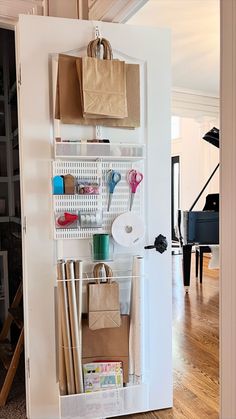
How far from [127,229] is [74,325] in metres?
0.56

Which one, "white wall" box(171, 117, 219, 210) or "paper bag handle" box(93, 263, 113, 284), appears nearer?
"paper bag handle" box(93, 263, 113, 284)

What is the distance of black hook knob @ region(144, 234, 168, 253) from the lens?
2.15 meters

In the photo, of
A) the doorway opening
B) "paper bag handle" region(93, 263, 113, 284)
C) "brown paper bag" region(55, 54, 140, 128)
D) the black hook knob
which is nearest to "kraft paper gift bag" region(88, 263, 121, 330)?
"paper bag handle" region(93, 263, 113, 284)

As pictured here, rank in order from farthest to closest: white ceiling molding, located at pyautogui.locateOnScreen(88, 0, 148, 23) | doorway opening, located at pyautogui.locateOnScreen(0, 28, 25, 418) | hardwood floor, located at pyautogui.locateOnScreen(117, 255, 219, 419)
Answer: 1. doorway opening, located at pyautogui.locateOnScreen(0, 28, 25, 418)
2. hardwood floor, located at pyautogui.locateOnScreen(117, 255, 219, 419)
3. white ceiling molding, located at pyautogui.locateOnScreen(88, 0, 148, 23)

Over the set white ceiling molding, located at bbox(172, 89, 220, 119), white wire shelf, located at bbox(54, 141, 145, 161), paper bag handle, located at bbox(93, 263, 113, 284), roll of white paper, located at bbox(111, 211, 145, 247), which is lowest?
paper bag handle, located at bbox(93, 263, 113, 284)

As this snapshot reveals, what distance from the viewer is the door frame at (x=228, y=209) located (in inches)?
41.8

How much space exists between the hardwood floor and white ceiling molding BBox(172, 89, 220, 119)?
98.1 inches

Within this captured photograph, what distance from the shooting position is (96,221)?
203cm

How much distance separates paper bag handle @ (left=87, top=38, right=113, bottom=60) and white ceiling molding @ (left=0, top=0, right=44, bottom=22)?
458 mm

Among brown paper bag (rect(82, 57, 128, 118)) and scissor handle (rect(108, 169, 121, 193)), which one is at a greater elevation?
brown paper bag (rect(82, 57, 128, 118))

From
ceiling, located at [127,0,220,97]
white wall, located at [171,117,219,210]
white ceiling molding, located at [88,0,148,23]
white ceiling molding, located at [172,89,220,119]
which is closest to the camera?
white ceiling molding, located at [88,0,148,23]

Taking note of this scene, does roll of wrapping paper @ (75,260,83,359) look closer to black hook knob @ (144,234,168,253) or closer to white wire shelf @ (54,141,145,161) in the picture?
black hook knob @ (144,234,168,253)

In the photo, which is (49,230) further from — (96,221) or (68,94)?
(68,94)

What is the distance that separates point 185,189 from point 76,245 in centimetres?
622
